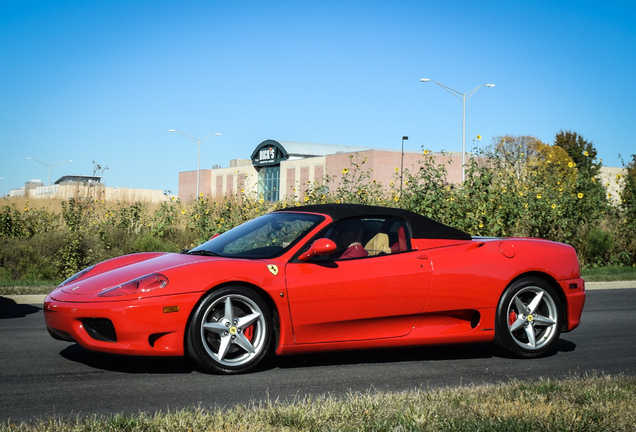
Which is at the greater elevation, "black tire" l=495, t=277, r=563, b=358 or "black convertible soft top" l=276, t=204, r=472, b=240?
"black convertible soft top" l=276, t=204, r=472, b=240

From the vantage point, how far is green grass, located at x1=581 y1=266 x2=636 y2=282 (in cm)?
1590

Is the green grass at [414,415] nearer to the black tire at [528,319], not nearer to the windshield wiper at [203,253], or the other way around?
the black tire at [528,319]

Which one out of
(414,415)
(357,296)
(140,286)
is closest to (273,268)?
(357,296)

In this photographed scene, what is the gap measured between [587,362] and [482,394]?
2290 millimetres

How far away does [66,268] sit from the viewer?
47.8ft

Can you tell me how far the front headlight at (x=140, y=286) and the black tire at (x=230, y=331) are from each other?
358 millimetres

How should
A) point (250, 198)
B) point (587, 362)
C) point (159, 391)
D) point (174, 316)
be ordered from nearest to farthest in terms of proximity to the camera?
point (159, 391) → point (174, 316) → point (587, 362) → point (250, 198)

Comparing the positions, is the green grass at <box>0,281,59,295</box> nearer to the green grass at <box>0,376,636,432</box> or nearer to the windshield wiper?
the windshield wiper

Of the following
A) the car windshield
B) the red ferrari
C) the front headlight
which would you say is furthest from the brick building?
the front headlight

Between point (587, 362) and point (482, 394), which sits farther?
point (587, 362)

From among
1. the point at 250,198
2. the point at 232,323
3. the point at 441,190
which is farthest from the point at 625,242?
the point at 232,323

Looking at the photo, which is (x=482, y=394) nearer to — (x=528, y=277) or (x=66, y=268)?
(x=528, y=277)

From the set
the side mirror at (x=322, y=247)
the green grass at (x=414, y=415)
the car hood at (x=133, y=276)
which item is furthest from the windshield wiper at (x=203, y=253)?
the green grass at (x=414, y=415)

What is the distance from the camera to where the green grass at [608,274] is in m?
15.9
